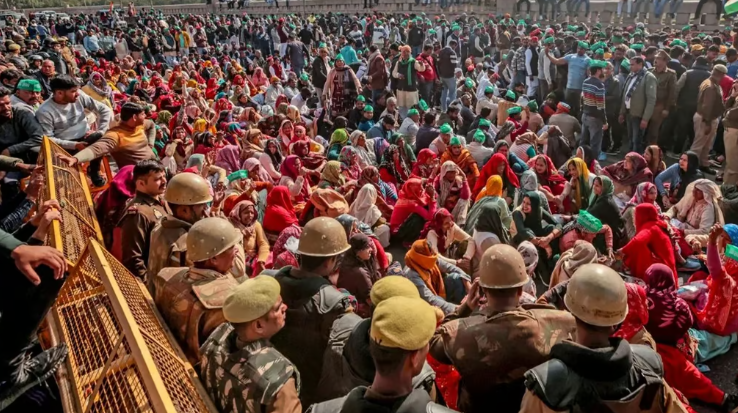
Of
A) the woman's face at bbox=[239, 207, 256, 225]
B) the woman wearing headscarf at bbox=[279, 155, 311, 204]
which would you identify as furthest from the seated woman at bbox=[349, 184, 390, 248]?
the woman's face at bbox=[239, 207, 256, 225]

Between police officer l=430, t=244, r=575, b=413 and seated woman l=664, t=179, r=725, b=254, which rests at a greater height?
police officer l=430, t=244, r=575, b=413

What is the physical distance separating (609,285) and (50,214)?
2979mm

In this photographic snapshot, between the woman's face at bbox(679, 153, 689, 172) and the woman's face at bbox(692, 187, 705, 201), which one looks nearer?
the woman's face at bbox(692, 187, 705, 201)

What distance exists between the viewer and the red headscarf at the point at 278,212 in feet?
19.0

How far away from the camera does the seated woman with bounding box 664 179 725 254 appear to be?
19.3ft

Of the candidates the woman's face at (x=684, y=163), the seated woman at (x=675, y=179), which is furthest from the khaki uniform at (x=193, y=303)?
the woman's face at (x=684, y=163)

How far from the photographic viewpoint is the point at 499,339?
8.52 feet

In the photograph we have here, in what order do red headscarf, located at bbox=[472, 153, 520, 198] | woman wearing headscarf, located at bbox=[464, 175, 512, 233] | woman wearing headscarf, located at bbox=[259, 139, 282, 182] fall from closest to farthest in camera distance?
woman wearing headscarf, located at bbox=[464, 175, 512, 233], red headscarf, located at bbox=[472, 153, 520, 198], woman wearing headscarf, located at bbox=[259, 139, 282, 182]

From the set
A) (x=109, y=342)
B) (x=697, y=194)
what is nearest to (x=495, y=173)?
(x=697, y=194)

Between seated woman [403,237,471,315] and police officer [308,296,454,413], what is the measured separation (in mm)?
2348

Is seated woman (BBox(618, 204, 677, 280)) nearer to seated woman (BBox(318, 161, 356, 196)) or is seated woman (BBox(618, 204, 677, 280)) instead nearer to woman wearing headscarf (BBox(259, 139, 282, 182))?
seated woman (BBox(318, 161, 356, 196))

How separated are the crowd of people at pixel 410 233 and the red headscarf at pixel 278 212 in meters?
0.03

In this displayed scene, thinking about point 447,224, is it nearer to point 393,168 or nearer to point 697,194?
point 393,168

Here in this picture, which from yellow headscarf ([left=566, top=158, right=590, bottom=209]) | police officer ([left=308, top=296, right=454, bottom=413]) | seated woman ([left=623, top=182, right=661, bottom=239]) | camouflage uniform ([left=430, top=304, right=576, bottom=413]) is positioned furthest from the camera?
yellow headscarf ([left=566, top=158, right=590, bottom=209])
